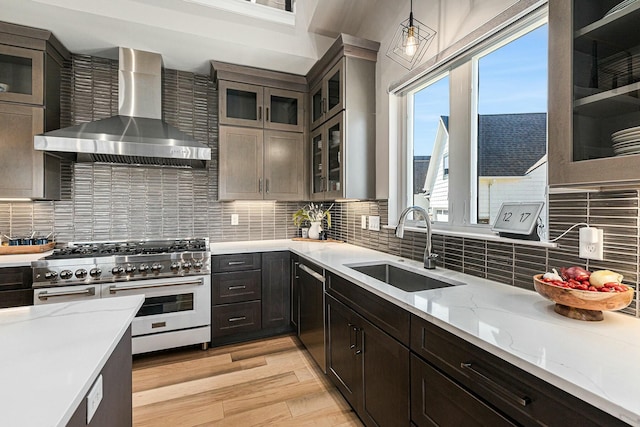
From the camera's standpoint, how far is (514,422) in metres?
0.85

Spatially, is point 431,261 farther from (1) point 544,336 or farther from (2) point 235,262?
(2) point 235,262

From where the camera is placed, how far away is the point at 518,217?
4.94ft

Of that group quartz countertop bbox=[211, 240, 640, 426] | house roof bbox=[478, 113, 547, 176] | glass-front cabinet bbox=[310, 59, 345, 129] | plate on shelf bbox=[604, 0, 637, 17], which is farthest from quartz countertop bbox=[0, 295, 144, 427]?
glass-front cabinet bbox=[310, 59, 345, 129]

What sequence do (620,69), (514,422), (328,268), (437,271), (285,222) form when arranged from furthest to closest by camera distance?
(285,222) → (328,268) → (437,271) → (620,69) → (514,422)

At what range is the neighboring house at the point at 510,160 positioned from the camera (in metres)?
1.55

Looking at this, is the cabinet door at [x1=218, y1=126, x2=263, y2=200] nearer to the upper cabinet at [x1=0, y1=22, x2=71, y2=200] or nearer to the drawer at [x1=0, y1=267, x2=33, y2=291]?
the upper cabinet at [x1=0, y1=22, x2=71, y2=200]

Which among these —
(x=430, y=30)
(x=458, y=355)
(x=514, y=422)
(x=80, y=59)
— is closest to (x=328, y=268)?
(x=458, y=355)

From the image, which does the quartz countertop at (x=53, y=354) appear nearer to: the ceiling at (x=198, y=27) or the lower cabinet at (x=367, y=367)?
the lower cabinet at (x=367, y=367)

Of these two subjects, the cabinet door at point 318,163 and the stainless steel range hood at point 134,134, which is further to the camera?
the cabinet door at point 318,163

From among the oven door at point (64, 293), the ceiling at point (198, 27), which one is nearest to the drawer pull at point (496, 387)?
the ceiling at point (198, 27)

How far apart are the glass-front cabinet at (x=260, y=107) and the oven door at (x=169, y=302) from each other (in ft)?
5.15

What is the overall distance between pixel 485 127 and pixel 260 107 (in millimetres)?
2160

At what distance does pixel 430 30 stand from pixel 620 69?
1.36 meters

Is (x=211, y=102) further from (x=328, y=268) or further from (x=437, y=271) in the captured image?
(x=437, y=271)
